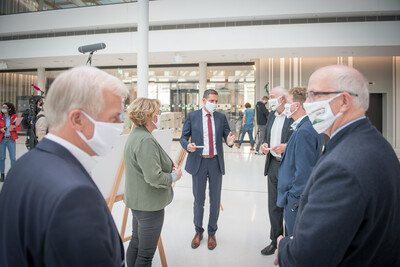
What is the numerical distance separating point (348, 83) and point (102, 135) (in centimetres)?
112

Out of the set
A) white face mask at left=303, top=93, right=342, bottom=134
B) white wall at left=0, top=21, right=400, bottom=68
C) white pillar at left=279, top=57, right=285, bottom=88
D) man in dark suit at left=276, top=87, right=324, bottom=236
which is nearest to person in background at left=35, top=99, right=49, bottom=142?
man in dark suit at left=276, top=87, right=324, bottom=236

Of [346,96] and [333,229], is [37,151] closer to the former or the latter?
[333,229]

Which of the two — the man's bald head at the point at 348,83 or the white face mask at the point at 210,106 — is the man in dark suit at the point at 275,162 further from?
the man's bald head at the point at 348,83

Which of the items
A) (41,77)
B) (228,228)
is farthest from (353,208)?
(41,77)

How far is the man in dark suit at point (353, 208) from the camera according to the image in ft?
3.38

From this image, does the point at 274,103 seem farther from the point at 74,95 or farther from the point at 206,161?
the point at 74,95

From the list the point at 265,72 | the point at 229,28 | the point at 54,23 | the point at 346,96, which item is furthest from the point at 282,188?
the point at 54,23

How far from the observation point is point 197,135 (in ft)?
11.3

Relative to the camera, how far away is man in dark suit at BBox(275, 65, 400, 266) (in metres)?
1.03

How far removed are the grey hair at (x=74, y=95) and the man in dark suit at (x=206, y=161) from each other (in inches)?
89.9

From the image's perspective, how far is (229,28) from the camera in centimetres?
975

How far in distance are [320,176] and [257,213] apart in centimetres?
339

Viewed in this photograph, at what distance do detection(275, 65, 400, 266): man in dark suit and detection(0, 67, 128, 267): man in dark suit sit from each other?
778mm

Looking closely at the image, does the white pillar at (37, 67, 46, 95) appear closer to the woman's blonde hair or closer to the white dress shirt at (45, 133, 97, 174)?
the woman's blonde hair
